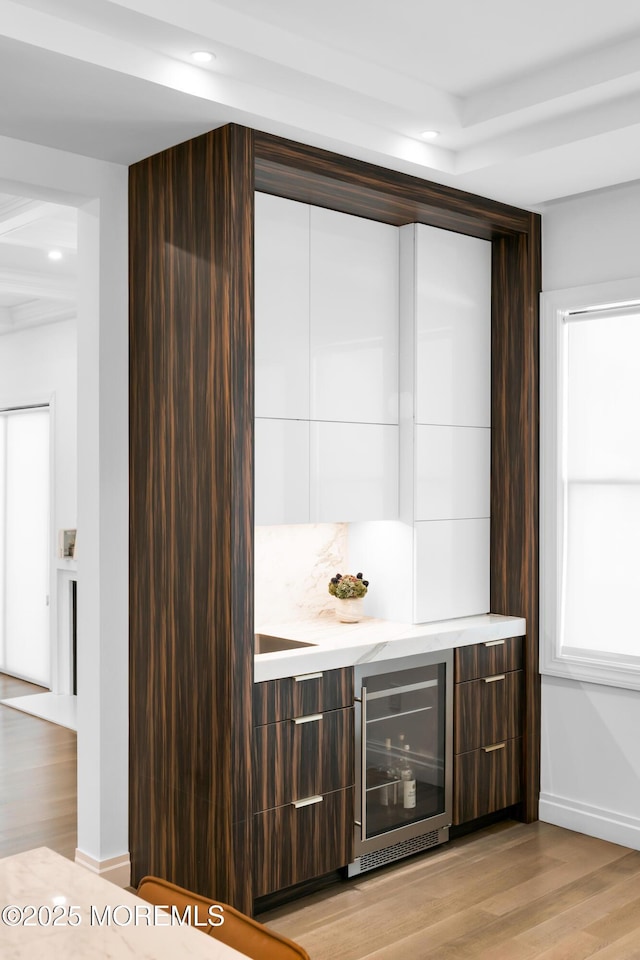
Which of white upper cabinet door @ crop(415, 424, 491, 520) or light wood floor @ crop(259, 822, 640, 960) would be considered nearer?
light wood floor @ crop(259, 822, 640, 960)

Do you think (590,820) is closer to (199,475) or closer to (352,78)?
(199,475)

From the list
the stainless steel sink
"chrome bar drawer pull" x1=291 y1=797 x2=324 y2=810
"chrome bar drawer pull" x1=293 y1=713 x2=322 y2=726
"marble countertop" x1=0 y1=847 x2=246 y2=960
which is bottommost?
"chrome bar drawer pull" x1=291 y1=797 x2=324 y2=810

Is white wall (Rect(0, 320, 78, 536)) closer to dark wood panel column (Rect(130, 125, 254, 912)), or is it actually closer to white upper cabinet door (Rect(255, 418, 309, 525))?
dark wood panel column (Rect(130, 125, 254, 912))

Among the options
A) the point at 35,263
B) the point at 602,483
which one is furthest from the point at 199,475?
the point at 35,263

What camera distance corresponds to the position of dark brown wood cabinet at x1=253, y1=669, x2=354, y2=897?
3.01 metres

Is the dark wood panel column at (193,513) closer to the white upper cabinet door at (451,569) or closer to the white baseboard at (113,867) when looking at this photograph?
the white baseboard at (113,867)

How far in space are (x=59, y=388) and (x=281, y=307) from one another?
372 centimetres

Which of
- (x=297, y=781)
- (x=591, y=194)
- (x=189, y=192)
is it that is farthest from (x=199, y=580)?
(x=591, y=194)

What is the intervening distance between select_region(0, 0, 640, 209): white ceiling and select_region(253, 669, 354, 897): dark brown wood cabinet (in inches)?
73.6

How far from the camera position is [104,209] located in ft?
10.8

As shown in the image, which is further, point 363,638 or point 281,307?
point 363,638

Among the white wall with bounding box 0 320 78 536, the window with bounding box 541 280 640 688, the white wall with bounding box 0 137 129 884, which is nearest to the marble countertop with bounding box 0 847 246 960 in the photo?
the white wall with bounding box 0 137 129 884

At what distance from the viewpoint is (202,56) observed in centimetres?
264

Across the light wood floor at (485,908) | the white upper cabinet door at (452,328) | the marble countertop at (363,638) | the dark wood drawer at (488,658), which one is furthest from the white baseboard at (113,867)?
the white upper cabinet door at (452,328)
